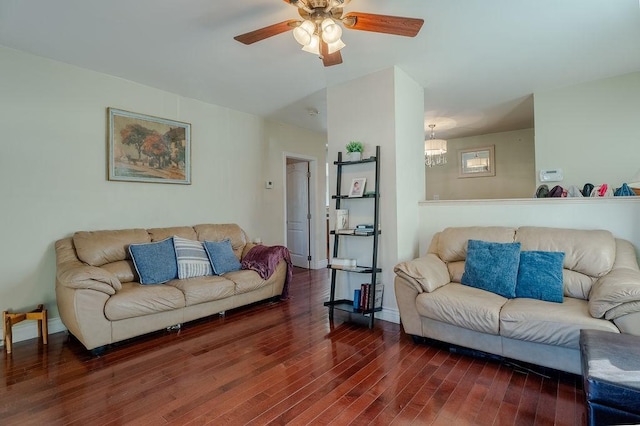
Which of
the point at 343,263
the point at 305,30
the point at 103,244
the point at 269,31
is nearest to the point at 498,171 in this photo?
the point at 343,263

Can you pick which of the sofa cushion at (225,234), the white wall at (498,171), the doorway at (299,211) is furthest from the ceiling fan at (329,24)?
the white wall at (498,171)

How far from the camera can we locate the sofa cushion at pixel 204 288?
10.1ft

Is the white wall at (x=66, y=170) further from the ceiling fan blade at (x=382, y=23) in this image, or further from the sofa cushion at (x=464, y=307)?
the sofa cushion at (x=464, y=307)

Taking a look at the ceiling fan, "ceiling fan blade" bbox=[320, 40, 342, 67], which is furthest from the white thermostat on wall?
"ceiling fan blade" bbox=[320, 40, 342, 67]

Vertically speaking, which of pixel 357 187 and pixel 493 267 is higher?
pixel 357 187

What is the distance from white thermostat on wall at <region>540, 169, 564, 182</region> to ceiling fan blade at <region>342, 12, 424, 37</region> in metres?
2.98

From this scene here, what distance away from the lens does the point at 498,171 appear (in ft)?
19.9

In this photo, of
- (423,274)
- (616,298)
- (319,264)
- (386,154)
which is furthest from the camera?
(319,264)

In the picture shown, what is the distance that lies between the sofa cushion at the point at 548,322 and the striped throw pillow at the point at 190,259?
2.81 metres

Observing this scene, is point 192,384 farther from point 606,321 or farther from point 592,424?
point 606,321

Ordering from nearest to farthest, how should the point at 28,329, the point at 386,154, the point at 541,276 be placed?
1. the point at 541,276
2. the point at 28,329
3. the point at 386,154

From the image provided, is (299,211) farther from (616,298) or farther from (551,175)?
(616,298)

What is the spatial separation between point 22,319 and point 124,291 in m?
0.88

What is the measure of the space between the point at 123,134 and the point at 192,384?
275 cm
